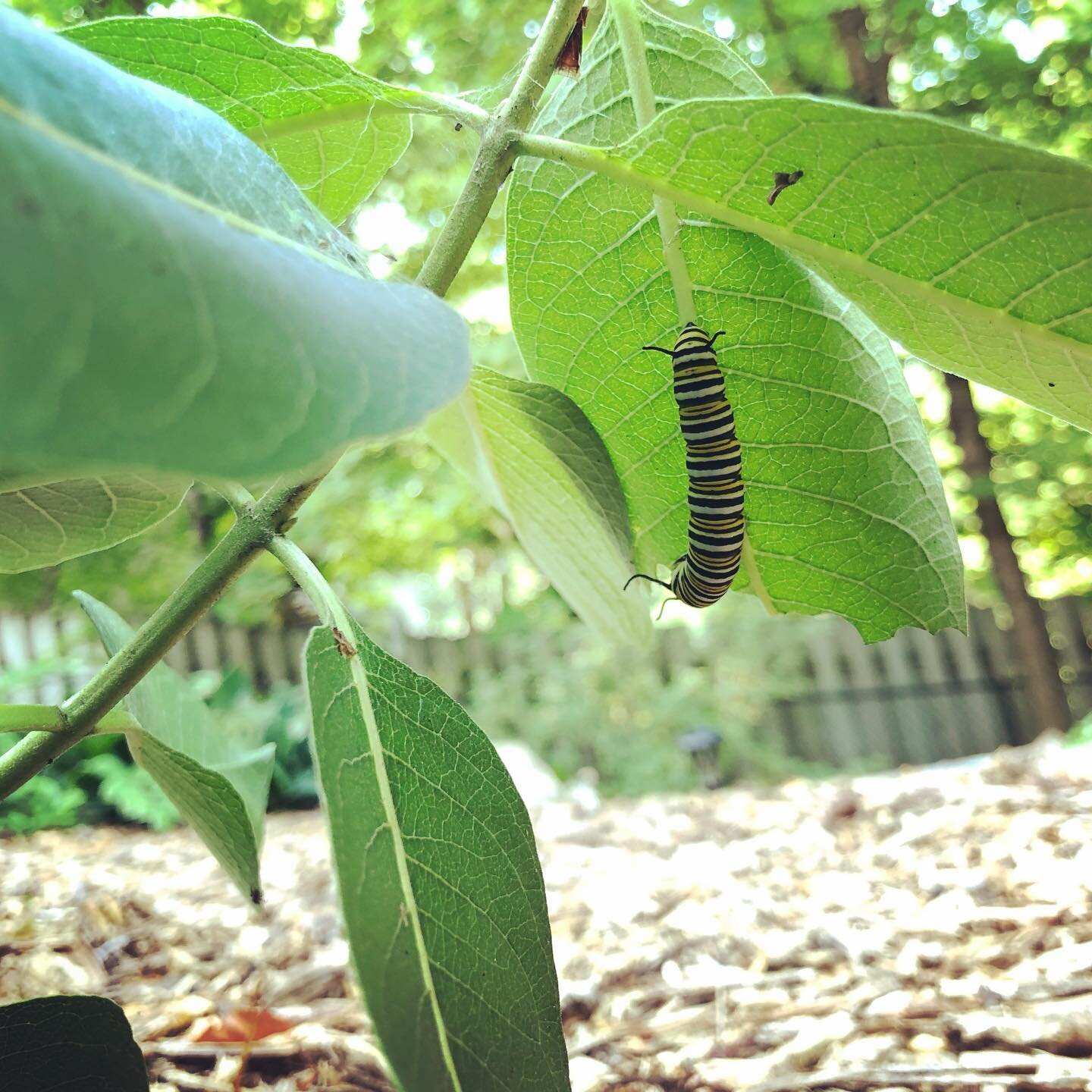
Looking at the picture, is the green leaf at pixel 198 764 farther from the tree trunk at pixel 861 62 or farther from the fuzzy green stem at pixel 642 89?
the tree trunk at pixel 861 62

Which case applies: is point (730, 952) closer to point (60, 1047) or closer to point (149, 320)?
point (60, 1047)

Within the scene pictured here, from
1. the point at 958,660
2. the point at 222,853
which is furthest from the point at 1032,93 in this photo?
the point at 222,853

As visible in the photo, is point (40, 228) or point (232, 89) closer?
point (40, 228)

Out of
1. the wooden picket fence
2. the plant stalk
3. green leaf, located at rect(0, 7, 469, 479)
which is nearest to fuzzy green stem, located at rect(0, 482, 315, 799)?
the plant stalk

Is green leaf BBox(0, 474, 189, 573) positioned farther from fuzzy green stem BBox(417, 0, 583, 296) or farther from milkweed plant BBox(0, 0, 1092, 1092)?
fuzzy green stem BBox(417, 0, 583, 296)

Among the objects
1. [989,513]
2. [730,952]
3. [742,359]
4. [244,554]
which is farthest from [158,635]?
[989,513]

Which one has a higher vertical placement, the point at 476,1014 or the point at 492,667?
the point at 492,667

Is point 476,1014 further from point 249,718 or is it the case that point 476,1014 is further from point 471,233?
point 249,718

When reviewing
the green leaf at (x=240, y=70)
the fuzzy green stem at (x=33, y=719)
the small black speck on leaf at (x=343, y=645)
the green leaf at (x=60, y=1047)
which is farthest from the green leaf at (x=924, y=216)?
the green leaf at (x=60, y=1047)
